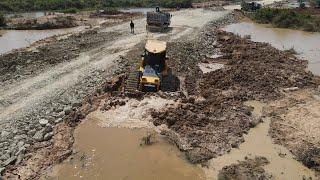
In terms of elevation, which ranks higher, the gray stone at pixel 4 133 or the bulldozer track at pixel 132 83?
the bulldozer track at pixel 132 83

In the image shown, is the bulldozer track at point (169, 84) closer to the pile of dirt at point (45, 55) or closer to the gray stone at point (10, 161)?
the pile of dirt at point (45, 55)

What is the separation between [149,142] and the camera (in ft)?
65.2

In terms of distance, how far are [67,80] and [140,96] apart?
594cm

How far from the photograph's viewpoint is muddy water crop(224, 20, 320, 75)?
39.6m

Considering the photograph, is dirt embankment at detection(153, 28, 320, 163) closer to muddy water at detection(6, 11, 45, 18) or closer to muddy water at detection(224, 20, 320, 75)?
muddy water at detection(224, 20, 320, 75)

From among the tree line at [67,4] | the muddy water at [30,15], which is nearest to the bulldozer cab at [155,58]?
the muddy water at [30,15]

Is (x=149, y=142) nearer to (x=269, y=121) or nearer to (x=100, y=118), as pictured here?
(x=100, y=118)

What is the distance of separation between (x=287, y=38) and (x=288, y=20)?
27.5 ft

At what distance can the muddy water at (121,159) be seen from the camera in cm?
1733

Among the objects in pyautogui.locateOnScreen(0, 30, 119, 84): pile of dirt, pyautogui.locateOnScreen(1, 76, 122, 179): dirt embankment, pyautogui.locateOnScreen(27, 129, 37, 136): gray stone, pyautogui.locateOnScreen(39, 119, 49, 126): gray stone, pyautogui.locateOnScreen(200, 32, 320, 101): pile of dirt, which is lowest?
pyautogui.locateOnScreen(1, 76, 122, 179): dirt embankment

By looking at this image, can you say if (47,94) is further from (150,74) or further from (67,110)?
(150,74)

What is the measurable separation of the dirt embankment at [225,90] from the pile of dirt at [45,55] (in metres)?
8.79

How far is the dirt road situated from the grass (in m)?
25.8

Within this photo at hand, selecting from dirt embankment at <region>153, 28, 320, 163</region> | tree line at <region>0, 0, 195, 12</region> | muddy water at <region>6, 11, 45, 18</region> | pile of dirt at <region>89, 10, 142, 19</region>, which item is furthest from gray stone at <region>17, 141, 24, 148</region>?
tree line at <region>0, 0, 195, 12</region>
